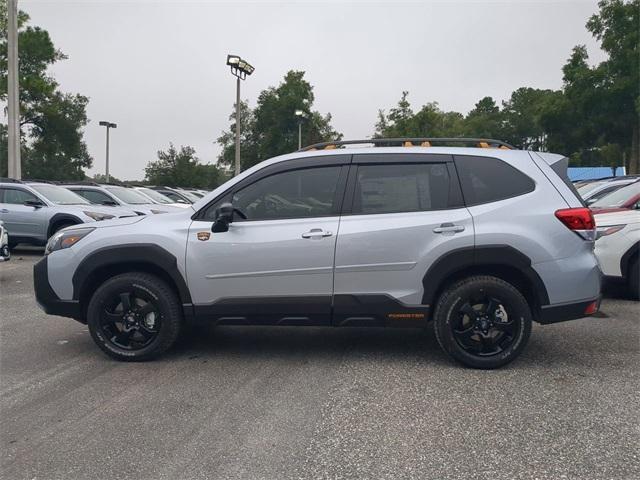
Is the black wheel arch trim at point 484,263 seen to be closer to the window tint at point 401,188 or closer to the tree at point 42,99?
the window tint at point 401,188

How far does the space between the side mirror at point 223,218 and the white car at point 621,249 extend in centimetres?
493

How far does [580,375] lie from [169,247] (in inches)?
137

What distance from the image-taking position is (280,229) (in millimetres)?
4688

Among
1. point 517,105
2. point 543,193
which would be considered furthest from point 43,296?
point 517,105

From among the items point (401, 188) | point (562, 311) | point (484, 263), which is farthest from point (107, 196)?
point (562, 311)

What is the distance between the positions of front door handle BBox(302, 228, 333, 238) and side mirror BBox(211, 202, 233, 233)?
0.62m

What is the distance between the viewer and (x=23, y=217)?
485 inches

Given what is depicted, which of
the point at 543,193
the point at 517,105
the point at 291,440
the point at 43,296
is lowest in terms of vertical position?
the point at 291,440

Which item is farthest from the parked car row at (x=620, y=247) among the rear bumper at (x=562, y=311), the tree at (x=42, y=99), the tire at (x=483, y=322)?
the tree at (x=42, y=99)

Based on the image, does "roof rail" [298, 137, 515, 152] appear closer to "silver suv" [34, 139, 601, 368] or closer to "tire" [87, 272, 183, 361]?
"silver suv" [34, 139, 601, 368]

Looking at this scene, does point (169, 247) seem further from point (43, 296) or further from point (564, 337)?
point (564, 337)

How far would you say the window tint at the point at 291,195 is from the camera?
4746mm

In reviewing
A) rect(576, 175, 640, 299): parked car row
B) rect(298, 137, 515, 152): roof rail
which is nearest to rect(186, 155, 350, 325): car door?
rect(298, 137, 515, 152): roof rail

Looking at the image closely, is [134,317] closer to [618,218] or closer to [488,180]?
[488,180]
